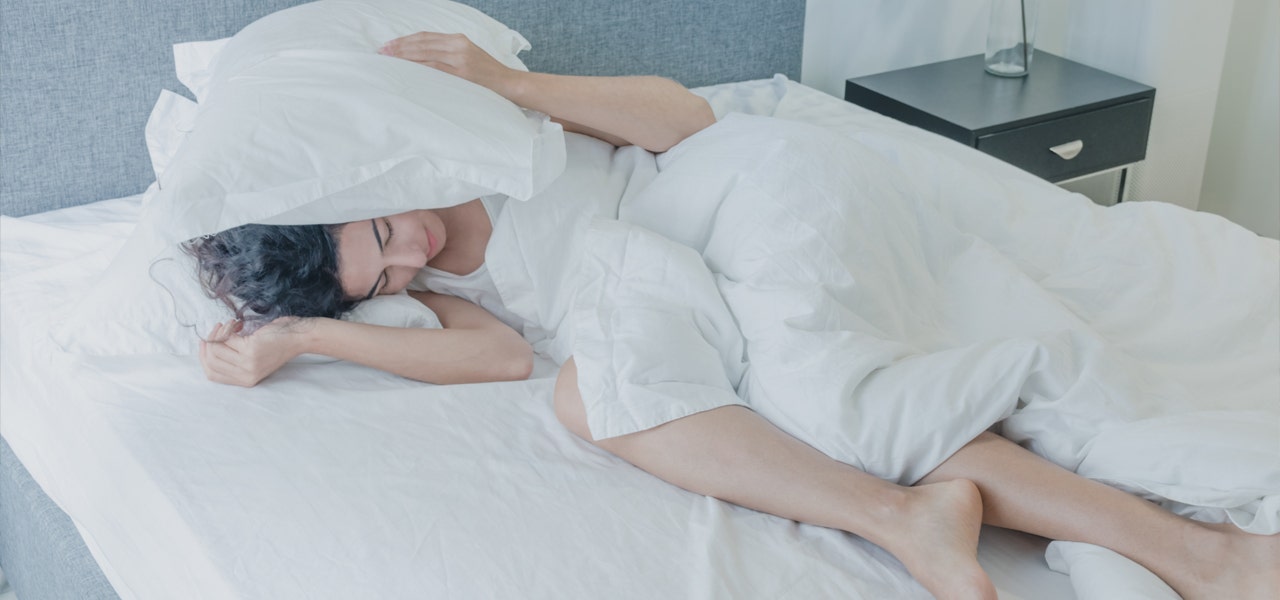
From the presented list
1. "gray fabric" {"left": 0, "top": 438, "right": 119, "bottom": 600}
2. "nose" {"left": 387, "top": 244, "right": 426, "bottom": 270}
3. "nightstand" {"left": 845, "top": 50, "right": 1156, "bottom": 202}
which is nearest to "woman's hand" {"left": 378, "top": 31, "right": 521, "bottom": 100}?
"nose" {"left": 387, "top": 244, "right": 426, "bottom": 270}

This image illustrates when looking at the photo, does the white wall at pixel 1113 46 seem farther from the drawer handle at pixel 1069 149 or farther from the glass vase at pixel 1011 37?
the drawer handle at pixel 1069 149

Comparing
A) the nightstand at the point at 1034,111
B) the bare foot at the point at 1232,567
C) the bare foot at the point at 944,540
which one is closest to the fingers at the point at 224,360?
the bare foot at the point at 944,540

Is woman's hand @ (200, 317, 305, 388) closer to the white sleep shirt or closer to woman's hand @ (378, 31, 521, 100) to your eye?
the white sleep shirt

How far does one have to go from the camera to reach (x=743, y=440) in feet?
3.63

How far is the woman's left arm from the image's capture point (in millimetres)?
1518

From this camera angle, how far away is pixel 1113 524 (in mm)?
1014

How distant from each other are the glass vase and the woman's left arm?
3.12 ft

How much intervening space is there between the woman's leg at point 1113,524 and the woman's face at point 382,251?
2.18 ft

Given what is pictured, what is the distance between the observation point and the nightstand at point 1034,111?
215 centimetres

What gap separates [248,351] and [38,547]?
0.39 metres

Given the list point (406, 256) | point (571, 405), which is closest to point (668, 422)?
point (571, 405)

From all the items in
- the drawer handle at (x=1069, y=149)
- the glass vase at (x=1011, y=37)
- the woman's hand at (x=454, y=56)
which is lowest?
the drawer handle at (x=1069, y=149)

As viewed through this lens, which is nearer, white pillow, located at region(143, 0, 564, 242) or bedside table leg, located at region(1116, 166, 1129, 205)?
white pillow, located at region(143, 0, 564, 242)

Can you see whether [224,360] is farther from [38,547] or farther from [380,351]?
[38,547]
